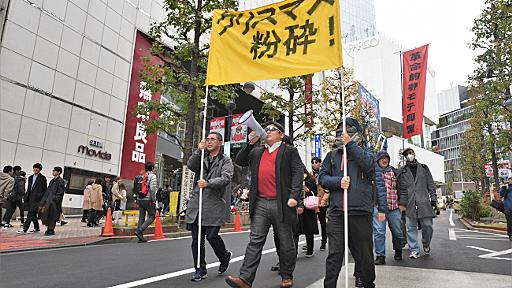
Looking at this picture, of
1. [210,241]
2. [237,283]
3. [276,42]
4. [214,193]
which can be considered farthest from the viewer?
[276,42]

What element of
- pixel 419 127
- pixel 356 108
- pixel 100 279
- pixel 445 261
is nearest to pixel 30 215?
pixel 100 279

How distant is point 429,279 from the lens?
4633mm

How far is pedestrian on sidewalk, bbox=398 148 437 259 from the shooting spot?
675 cm

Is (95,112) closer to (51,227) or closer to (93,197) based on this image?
(93,197)

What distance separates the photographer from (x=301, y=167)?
4238 millimetres

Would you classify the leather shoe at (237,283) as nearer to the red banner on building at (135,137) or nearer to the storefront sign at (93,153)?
the storefront sign at (93,153)

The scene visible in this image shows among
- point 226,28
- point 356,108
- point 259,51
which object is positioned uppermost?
point 356,108

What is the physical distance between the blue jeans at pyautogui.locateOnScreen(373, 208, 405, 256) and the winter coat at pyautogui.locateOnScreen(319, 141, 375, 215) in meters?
2.11

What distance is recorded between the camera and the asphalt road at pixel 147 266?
447cm

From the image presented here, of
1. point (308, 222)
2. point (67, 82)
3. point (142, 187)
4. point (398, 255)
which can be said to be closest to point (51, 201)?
point (142, 187)

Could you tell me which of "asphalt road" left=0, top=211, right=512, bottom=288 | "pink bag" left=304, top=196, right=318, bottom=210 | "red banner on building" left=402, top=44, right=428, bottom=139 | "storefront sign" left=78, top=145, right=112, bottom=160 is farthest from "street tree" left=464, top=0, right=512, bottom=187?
"storefront sign" left=78, top=145, right=112, bottom=160

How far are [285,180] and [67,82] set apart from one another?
16107mm

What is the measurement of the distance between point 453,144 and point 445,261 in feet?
334

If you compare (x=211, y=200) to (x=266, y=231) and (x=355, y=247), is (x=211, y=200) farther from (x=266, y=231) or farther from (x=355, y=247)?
(x=355, y=247)
